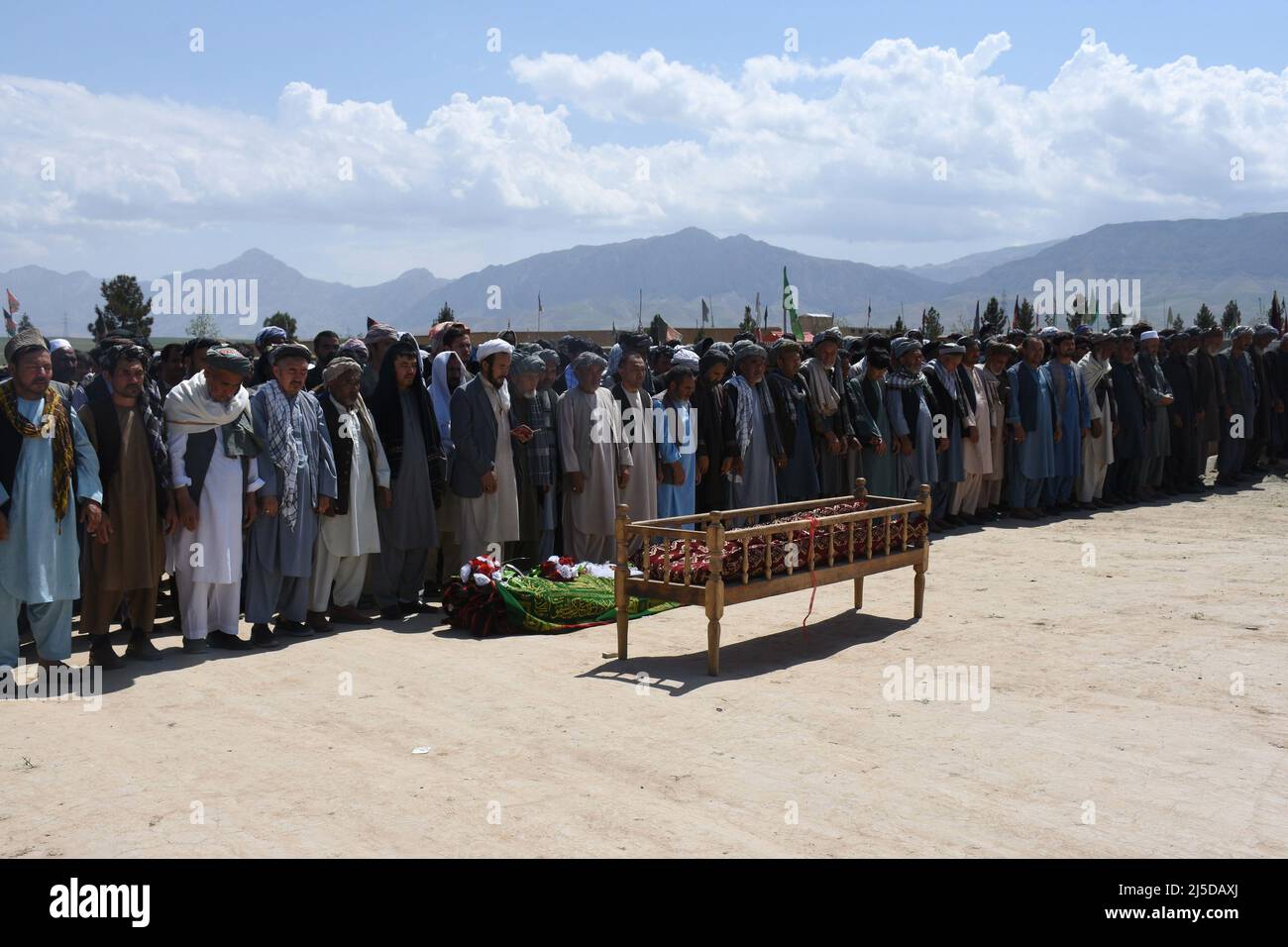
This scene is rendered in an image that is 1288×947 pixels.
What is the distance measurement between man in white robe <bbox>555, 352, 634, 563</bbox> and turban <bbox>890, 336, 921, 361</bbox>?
373cm

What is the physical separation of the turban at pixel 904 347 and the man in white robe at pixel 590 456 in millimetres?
3731

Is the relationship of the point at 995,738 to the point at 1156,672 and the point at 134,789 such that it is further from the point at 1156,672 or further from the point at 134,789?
the point at 134,789

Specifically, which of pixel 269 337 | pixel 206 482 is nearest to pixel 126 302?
pixel 269 337

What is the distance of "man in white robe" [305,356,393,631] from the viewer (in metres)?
7.62

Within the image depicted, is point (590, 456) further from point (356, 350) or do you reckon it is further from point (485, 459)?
point (356, 350)

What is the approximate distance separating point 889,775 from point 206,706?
134 inches

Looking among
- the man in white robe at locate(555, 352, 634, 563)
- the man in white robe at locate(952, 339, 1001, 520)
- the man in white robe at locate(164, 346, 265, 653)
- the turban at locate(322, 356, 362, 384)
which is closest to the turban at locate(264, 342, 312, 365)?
the man in white robe at locate(164, 346, 265, 653)


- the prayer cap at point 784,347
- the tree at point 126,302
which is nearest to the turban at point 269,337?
the prayer cap at point 784,347

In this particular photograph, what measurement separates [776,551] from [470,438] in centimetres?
269

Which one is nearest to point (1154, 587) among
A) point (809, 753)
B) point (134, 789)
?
point (809, 753)

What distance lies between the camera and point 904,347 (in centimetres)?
1149

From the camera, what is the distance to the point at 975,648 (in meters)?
7.00

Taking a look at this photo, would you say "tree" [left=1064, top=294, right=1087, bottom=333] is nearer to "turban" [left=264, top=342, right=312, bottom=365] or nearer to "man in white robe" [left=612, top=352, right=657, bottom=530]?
"man in white robe" [left=612, top=352, right=657, bottom=530]

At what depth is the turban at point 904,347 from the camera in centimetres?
1148
